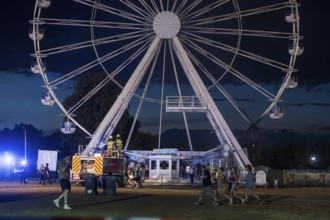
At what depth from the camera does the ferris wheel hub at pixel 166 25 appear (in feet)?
170

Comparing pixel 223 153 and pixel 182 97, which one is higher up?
pixel 182 97

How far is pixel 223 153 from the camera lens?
57.0 meters

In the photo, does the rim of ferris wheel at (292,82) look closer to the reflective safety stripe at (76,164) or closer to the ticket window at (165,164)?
the ticket window at (165,164)

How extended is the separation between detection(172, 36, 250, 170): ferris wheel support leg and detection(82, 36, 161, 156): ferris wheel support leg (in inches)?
93.7

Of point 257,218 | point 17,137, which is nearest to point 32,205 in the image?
point 257,218

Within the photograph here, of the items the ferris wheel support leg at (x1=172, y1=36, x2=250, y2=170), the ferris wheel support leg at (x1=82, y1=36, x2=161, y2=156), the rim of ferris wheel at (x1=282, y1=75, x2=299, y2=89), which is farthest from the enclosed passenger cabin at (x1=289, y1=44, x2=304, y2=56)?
the ferris wheel support leg at (x1=82, y1=36, x2=161, y2=156)

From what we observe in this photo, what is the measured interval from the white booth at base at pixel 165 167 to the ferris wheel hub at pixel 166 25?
515 inches

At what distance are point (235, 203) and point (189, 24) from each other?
26.1 metres

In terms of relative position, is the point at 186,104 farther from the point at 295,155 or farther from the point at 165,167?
the point at 295,155

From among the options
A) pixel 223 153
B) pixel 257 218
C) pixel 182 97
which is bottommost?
pixel 257 218

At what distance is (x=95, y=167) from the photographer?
45.2 m

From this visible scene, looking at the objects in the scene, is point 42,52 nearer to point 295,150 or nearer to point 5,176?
point 5,176

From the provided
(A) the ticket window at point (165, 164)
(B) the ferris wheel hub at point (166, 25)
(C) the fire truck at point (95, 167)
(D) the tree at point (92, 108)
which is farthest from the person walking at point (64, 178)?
(D) the tree at point (92, 108)

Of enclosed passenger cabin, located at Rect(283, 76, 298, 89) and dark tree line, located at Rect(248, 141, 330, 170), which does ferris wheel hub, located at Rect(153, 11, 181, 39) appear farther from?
dark tree line, located at Rect(248, 141, 330, 170)
